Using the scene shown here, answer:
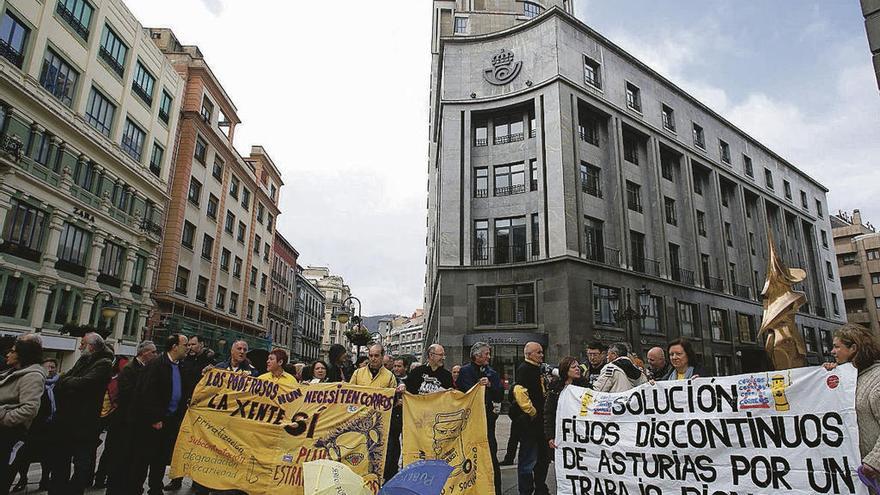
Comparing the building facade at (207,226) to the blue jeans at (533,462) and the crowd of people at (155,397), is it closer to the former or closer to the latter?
→ the crowd of people at (155,397)

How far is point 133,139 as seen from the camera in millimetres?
30094

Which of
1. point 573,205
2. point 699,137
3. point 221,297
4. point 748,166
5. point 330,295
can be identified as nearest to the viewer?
point 573,205

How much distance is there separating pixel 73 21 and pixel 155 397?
2700 cm

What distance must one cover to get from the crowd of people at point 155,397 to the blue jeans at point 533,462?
0.05 ft

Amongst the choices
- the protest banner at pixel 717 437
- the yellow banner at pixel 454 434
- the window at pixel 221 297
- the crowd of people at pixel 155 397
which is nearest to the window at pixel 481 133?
the crowd of people at pixel 155 397

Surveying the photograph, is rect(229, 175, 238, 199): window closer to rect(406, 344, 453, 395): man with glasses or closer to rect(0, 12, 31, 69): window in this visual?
rect(0, 12, 31, 69): window

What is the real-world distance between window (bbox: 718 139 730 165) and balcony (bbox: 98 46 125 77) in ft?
144

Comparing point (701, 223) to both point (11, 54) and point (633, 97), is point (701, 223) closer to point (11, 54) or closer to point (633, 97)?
point (633, 97)

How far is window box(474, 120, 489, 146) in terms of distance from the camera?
31422mm

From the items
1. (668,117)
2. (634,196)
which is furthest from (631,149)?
(668,117)

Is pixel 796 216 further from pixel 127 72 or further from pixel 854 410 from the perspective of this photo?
pixel 127 72

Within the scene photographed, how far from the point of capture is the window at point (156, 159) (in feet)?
106

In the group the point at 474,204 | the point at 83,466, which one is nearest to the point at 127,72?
the point at 474,204

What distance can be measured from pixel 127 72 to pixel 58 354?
16.6 metres
